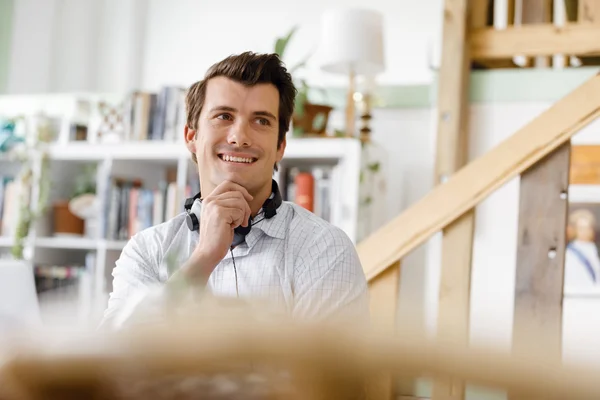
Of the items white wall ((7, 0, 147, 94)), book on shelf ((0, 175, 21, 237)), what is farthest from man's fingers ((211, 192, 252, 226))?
white wall ((7, 0, 147, 94))

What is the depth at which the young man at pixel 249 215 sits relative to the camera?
102 cm

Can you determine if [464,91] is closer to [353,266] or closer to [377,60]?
[377,60]

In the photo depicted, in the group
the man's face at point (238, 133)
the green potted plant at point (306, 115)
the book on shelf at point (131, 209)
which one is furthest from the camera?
the book on shelf at point (131, 209)

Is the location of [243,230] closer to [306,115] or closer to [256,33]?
[306,115]

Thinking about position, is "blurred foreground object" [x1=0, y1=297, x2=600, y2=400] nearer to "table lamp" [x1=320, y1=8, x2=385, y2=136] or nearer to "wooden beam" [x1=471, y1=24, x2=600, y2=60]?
"wooden beam" [x1=471, y1=24, x2=600, y2=60]

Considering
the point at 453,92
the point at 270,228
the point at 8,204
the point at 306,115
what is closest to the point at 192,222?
the point at 270,228

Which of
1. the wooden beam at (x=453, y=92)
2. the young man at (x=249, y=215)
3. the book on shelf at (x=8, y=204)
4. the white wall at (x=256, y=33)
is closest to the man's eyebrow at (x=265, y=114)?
the young man at (x=249, y=215)

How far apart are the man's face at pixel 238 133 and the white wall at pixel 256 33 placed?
2.85m

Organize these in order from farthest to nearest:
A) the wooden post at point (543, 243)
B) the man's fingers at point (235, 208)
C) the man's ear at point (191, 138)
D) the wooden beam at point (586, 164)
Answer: the wooden beam at point (586, 164) → the wooden post at point (543, 243) → the man's ear at point (191, 138) → the man's fingers at point (235, 208)

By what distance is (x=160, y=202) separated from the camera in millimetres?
3291

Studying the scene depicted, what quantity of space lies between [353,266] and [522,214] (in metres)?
0.60

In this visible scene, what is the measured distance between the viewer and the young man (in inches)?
40.3

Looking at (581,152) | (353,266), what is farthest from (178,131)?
(353,266)

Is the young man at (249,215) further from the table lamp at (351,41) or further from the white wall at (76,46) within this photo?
the white wall at (76,46)
